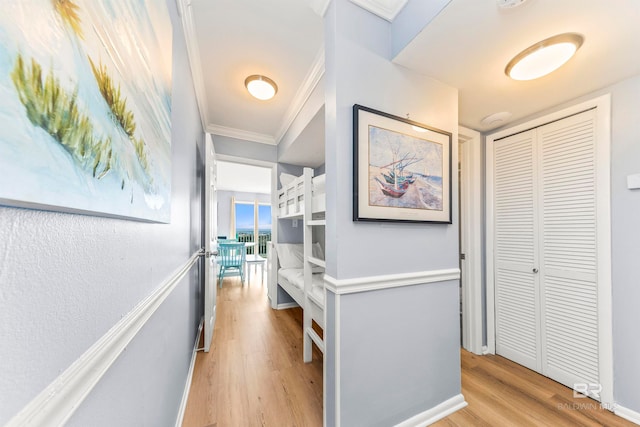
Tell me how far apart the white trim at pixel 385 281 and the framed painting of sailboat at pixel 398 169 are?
0.34 m

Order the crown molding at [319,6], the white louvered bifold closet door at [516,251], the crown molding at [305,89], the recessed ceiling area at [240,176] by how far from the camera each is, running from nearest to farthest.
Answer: the crown molding at [319,6], the crown molding at [305,89], the white louvered bifold closet door at [516,251], the recessed ceiling area at [240,176]

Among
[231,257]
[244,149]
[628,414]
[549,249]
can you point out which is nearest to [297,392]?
[628,414]

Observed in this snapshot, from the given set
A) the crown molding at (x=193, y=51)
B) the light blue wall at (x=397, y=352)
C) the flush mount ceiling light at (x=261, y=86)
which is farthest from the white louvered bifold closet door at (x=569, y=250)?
the crown molding at (x=193, y=51)

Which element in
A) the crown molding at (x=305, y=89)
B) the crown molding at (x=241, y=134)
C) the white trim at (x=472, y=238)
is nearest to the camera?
the crown molding at (x=305, y=89)

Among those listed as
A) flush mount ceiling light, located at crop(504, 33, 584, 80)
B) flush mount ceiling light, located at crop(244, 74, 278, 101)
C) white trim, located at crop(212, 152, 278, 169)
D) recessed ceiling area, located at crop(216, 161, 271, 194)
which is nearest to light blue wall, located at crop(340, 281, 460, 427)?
flush mount ceiling light, located at crop(504, 33, 584, 80)

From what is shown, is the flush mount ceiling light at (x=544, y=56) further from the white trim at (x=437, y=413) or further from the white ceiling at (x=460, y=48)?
the white trim at (x=437, y=413)

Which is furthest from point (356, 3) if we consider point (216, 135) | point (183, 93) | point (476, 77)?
point (216, 135)

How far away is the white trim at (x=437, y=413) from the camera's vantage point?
1337 millimetres

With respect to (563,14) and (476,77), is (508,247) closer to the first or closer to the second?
(476,77)

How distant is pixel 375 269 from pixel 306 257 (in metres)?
0.79

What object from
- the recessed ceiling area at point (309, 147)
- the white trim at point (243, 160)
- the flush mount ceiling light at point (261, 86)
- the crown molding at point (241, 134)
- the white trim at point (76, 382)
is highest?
the flush mount ceiling light at point (261, 86)

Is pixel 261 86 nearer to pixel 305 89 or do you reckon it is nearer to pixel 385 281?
pixel 305 89

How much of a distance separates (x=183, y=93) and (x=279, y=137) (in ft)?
5.23

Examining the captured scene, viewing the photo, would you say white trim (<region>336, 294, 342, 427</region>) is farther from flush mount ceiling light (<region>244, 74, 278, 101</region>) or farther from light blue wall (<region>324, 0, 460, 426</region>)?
flush mount ceiling light (<region>244, 74, 278, 101</region>)
